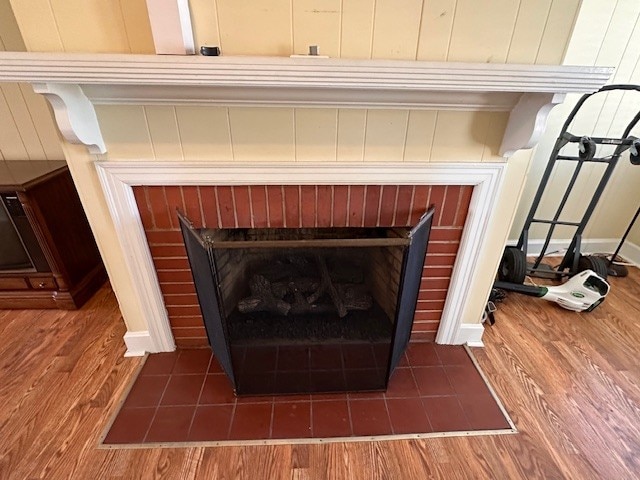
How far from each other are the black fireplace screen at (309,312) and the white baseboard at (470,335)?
1.23 ft

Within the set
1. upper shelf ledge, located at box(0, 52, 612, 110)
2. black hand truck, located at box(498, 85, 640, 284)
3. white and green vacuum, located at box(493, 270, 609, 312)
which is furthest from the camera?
white and green vacuum, located at box(493, 270, 609, 312)

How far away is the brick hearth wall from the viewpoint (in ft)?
4.27

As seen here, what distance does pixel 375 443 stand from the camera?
4.25ft

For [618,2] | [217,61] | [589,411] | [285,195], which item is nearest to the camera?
[217,61]

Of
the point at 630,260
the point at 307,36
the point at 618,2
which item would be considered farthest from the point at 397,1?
the point at 630,260

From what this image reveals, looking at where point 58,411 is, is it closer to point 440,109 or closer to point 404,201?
point 404,201

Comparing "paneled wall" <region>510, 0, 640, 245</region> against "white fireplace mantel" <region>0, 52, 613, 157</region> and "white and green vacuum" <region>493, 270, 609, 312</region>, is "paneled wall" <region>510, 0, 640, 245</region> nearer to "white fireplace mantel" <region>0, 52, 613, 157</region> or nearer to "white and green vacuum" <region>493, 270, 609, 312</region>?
"white and green vacuum" <region>493, 270, 609, 312</region>

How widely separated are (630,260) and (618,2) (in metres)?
1.73

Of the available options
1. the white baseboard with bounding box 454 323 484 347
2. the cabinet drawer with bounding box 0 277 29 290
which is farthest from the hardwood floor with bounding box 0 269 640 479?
the cabinet drawer with bounding box 0 277 29 290

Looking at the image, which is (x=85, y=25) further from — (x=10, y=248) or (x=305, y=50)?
(x=10, y=248)

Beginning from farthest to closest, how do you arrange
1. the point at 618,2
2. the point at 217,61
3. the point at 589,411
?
the point at 618,2 < the point at 589,411 < the point at 217,61

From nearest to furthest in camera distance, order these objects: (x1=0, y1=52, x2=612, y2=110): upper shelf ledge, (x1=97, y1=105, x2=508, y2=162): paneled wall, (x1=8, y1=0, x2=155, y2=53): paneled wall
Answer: (x1=0, y1=52, x2=612, y2=110): upper shelf ledge, (x1=8, y1=0, x2=155, y2=53): paneled wall, (x1=97, y1=105, x2=508, y2=162): paneled wall

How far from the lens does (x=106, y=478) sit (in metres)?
1.18

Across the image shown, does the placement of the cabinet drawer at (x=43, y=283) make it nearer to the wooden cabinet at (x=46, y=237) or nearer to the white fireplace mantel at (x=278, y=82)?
the wooden cabinet at (x=46, y=237)
